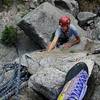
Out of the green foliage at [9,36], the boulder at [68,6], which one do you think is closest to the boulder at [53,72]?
the green foliage at [9,36]

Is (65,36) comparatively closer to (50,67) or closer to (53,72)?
(50,67)

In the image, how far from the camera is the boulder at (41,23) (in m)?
10.5

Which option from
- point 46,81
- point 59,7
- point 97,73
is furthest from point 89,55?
point 59,7

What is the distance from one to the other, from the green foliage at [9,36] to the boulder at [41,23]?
1.12ft

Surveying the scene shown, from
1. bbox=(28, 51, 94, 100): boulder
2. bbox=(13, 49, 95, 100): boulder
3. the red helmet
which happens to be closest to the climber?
the red helmet

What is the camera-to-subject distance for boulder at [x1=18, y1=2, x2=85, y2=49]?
1049 cm

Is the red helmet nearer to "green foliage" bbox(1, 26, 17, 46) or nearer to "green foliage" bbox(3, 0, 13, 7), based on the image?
"green foliage" bbox(1, 26, 17, 46)

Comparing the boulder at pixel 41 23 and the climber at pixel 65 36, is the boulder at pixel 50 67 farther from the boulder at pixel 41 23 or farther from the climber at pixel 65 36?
the boulder at pixel 41 23

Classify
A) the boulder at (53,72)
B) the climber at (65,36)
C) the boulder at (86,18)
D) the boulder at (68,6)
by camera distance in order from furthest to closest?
1. the boulder at (68,6)
2. the boulder at (86,18)
3. the climber at (65,36)
4. the boulder at (53,72)

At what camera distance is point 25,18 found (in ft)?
34.5

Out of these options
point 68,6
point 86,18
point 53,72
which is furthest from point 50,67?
point 68,6

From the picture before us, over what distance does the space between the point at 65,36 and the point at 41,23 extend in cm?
114

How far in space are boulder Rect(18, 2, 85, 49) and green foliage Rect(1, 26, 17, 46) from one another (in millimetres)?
340

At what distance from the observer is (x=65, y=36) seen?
9.82 m
